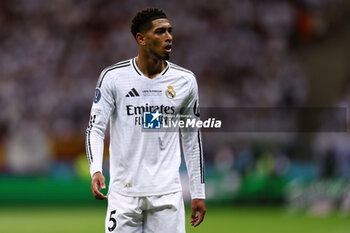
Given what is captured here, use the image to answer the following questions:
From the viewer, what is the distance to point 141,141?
4.59 m

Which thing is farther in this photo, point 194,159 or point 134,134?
point 194,159

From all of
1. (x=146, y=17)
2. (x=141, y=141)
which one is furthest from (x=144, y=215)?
(x=146, y=17)

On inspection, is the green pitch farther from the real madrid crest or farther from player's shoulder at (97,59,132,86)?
player's shoulder at (97,59,132,86)

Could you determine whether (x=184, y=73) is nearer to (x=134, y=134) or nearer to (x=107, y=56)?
(x=134, y=134)

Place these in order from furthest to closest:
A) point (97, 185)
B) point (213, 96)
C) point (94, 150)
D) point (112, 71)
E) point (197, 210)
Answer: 1. point (213, 96)
2. point (197, 210)
3. point (112, 71)
4. point (94, 150)
5. point (97, 185)

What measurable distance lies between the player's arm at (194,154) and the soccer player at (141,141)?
95mm

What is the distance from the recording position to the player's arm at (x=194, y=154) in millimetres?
4801

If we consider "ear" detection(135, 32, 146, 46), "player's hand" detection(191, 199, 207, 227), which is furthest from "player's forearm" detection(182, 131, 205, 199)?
"ear" detection(135, 32, 146, 46)

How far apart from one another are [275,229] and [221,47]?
837 centimetres

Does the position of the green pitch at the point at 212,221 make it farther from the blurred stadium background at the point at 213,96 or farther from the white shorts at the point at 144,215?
the white shorts at the point at 144,215

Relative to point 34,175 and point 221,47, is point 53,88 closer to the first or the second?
point 34,175

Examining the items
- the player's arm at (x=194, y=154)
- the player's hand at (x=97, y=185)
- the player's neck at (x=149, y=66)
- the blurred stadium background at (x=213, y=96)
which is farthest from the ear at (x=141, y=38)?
the blurred stadium background at (x=213, y=96)

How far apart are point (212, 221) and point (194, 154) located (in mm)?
7270

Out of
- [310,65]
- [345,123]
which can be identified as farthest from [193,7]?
[345,123]
